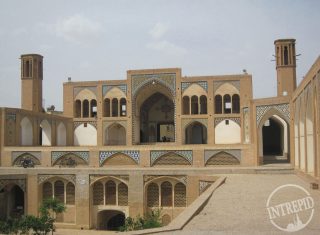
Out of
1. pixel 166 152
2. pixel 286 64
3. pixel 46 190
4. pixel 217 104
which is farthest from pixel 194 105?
pixel 46 190

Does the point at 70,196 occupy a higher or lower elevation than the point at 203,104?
lower

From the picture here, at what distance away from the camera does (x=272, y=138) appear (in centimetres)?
2620

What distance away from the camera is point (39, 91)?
1116 inches

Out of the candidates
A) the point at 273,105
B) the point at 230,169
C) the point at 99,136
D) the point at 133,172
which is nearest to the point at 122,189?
the point at 133,172

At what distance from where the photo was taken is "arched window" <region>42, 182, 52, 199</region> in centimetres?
1833

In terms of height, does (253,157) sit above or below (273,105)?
below

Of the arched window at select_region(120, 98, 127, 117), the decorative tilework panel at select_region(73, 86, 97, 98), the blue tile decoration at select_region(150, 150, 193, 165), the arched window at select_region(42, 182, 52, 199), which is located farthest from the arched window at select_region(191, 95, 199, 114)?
the arched window at select_region(42, 182, 52, 199)

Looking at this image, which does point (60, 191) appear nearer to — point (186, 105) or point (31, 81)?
point (186, 105)

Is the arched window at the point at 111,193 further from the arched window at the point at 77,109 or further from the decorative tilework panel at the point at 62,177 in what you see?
the arched window at the point at 77,109

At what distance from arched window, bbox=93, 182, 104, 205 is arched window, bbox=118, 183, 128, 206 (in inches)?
31.0

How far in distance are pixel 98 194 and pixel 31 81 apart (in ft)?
42.3

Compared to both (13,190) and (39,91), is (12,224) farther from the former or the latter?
(39,91)

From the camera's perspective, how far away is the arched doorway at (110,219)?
60.1 ft

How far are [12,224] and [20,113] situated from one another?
8.54 metres
